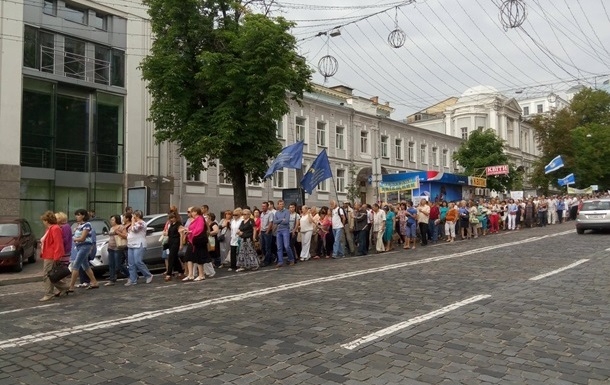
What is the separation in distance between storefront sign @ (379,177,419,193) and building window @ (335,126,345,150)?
1379cm

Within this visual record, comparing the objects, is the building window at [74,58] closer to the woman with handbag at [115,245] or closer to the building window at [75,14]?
the building window at [75,14]

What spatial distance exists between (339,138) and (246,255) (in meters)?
28.8

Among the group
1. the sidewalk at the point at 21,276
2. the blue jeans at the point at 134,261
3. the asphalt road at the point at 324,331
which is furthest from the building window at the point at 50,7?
the asphalt road at the point at 324,331

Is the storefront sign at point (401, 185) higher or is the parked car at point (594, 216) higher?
the storefront sign at point (401, 185)

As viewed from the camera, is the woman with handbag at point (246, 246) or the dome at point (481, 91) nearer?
the woman with handbag at point (246, 246)

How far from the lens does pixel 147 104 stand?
2902 cm

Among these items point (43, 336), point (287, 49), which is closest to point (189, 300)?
point (43, 336)

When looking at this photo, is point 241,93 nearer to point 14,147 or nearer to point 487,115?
point 14,147

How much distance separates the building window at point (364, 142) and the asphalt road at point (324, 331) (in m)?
32.7

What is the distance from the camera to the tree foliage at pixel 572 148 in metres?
52.6

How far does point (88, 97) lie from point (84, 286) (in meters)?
16.6

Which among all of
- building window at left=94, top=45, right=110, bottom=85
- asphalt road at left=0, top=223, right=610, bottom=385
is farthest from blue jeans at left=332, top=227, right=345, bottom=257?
building window at left=94, top=45, right=110, bottom=85

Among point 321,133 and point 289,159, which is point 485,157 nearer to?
point 321,133

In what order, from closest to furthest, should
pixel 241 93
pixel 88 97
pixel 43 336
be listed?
pixel 43 336 < pixel 241 93 < pixel 88 97
